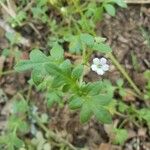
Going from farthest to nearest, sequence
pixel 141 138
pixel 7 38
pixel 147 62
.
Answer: pixel 7 38
pixel 147 62
pixel 141 138

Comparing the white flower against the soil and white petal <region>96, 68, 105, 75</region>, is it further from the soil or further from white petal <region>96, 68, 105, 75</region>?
the soil

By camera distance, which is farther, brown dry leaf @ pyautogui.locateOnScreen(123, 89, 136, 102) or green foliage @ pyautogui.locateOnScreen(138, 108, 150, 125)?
brown dry leaf @ pyautogui.locateOnScreen(123, 89, 136, 102)

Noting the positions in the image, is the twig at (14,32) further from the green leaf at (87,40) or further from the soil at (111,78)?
the green leaf at (87,40)

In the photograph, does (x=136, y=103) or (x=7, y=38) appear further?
(x=7, y=38)

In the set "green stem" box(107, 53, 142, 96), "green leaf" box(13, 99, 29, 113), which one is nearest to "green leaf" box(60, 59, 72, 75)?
"green stem" box(107, 53, 142, 96)

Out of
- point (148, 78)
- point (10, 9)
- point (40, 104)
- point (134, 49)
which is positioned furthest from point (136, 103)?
point (10, 9)

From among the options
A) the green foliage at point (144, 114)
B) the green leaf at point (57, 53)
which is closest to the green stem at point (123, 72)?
the green foliage at point (144, 114)

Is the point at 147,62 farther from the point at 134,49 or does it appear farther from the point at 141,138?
the point at 141,138

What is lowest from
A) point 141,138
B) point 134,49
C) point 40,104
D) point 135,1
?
point 141,138
